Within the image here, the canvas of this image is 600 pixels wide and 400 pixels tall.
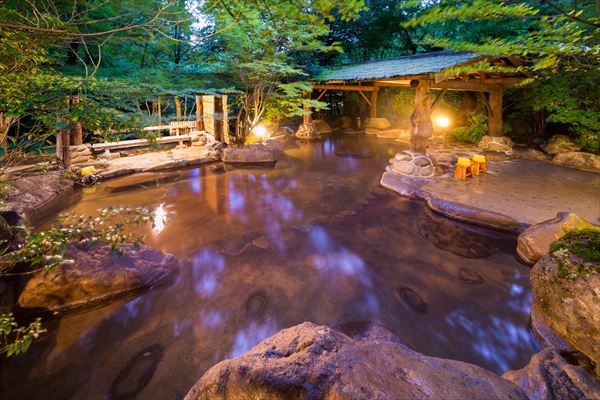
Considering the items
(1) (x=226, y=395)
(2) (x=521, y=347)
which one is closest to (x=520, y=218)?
(2) (x=521, y=347)

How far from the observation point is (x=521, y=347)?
11.3 ft

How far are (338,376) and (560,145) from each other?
13981mm

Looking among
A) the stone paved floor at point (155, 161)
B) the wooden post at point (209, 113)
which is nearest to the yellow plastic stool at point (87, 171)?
the stone paved floor at point (155, 161)

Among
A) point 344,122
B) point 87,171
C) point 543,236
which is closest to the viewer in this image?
point 543,236

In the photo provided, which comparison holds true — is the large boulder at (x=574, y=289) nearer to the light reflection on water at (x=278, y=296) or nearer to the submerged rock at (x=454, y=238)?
the light reflection on water at (x=278, y=296)

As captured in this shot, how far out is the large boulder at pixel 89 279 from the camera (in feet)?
12.8

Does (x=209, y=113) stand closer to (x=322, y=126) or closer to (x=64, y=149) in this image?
(x=64, y=149)

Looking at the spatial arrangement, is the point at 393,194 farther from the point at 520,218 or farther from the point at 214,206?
the point at 214,206

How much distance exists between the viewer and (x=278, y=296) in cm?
432

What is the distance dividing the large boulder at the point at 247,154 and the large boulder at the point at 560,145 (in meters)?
11.5

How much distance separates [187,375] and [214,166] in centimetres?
960

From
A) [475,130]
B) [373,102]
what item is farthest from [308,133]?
[475,130]

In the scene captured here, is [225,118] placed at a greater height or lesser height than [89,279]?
greater

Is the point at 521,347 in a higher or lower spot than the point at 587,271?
lower
